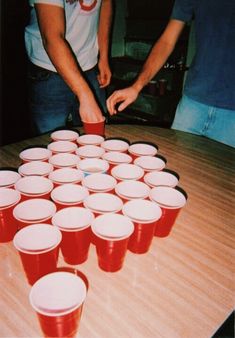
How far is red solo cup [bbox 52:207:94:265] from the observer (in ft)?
2.70

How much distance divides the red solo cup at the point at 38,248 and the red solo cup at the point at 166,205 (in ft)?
1.07

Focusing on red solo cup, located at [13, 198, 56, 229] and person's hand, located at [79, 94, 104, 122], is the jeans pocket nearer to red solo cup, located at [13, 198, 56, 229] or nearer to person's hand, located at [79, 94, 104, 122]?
person's hand, located at [79, 94, 104, 122]

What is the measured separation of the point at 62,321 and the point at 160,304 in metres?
0.26

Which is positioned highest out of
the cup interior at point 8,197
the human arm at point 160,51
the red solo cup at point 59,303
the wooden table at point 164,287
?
the human arm at point 160,51

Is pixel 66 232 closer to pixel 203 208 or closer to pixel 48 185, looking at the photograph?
pixel 48 185

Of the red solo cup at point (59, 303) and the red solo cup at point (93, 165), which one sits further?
the red solo cup at point (93, 165)

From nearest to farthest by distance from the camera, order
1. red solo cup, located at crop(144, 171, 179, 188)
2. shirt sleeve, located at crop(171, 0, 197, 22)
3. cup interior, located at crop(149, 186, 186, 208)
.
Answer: cup interior, located at crop(149, 186, 186, 208) → red solo cup, located at crop(144, 171, 179, 188) → shirt sleeve, located at crop(171, 0, 197, 22)

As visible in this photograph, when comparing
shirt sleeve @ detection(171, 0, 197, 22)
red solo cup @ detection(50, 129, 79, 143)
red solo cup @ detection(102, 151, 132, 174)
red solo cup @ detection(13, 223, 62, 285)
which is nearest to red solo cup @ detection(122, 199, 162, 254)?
red solo cup @ detection(13, 223, 62, 285)

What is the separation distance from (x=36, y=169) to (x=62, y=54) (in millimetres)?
783

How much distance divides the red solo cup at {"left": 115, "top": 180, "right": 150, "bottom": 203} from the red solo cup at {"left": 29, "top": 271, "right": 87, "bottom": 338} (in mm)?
361

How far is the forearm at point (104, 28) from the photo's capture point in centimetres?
227

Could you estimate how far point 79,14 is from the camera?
188 centimetres

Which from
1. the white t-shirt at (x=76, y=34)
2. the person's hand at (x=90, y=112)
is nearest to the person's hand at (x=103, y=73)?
the white t-shirt at (x=76, y=34)

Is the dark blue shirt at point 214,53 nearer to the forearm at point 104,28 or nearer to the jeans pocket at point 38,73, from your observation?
the forearm at point 104,28
